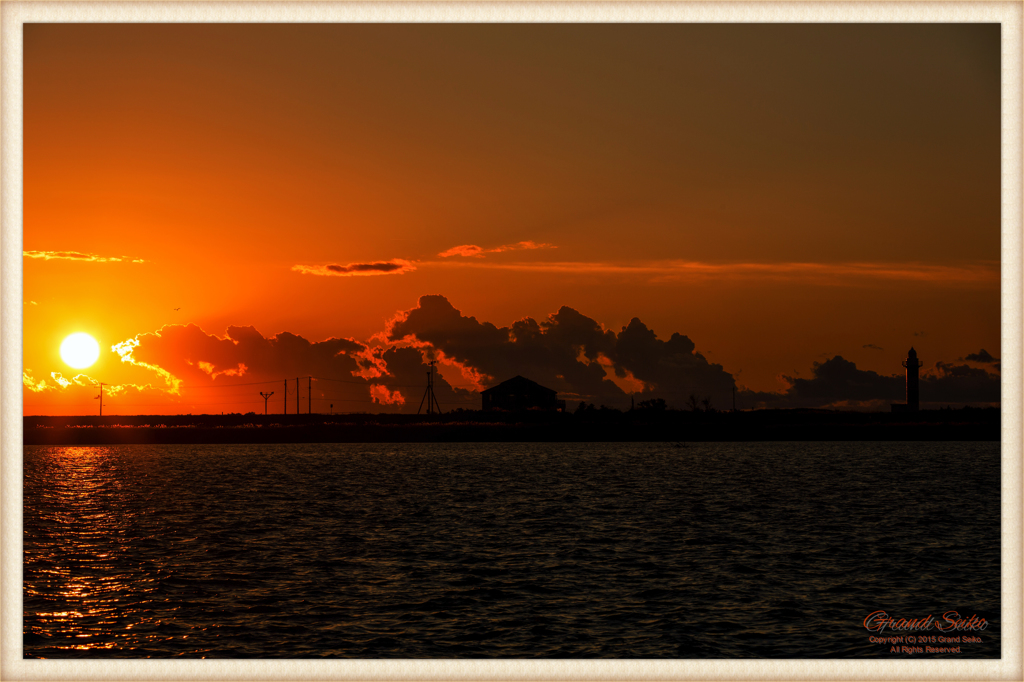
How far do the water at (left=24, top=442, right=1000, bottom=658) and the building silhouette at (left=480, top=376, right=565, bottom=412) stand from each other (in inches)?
4360

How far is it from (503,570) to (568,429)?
13471 cm

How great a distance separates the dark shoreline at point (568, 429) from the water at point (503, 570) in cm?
9644

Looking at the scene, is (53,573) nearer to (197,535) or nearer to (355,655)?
(197,535)

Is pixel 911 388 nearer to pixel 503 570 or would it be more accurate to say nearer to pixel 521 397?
pixel 521 397

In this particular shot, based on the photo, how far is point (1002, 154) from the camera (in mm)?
17172

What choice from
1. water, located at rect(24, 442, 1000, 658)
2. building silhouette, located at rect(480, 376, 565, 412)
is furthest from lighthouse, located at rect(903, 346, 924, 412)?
water, located at rect(24, 442, 1000, 658)

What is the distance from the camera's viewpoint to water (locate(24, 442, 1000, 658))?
2277cm

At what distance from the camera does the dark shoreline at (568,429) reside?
6516 inches

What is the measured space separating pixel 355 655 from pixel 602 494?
42.6 metres

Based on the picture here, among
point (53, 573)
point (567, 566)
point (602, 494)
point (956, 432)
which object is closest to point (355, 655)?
point (567, 566)
